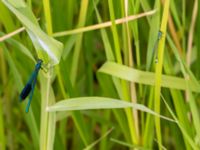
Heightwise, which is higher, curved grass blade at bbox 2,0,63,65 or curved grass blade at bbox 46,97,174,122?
curved grass blade at bbox 2,0,63,65

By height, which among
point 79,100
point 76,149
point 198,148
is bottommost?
point 76,149

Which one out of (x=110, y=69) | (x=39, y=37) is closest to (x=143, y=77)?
(x=110, y=69)

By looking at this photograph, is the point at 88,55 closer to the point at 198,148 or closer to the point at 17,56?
the point at 17,56

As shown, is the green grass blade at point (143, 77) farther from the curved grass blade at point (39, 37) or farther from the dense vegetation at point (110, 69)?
the curved grass blade at point (39, 37)

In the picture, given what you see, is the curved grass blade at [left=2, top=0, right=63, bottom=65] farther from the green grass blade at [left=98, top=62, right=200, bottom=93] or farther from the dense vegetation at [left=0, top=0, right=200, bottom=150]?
the green grass blade at [left=98, top=62, right=200, bottom=93]

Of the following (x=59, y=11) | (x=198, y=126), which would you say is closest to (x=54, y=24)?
(x=59, y=11)

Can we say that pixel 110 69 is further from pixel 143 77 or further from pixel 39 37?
pixel 39 37

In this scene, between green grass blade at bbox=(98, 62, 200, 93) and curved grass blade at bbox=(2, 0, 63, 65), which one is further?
green grass blade at bbox=(98, 62, 200, 93)

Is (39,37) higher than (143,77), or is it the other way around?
(39,37)

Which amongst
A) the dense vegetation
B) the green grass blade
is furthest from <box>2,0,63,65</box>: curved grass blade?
the green grass blade

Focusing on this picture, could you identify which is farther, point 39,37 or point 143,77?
point 143,77

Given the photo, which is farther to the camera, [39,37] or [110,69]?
[110,69]
